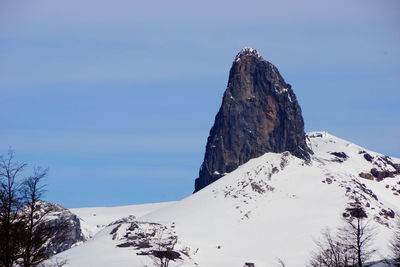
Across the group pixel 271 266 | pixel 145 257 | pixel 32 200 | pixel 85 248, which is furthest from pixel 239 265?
pixel 32 200

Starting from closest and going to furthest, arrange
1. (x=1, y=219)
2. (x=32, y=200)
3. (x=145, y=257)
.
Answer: (x=1, y=219)
(x=32, y=200)
(x=145, y=257)

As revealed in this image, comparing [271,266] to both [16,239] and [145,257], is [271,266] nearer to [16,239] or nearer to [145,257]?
[145,257]

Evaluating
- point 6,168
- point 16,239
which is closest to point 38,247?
point 16,239

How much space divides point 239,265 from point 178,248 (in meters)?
20.0

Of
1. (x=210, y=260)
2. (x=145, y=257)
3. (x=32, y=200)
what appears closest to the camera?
(x=32, y=200)

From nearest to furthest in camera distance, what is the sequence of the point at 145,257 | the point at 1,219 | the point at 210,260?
the point at 1,219, the point at 145,257, the point at 210,260

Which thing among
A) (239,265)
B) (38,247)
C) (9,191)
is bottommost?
(38,247)

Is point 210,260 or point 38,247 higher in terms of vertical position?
point 210,260

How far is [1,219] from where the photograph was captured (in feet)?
120

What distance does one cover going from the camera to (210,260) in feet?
640

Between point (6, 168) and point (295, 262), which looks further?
point (295, 262)

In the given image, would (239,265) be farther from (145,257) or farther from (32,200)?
(32,200)

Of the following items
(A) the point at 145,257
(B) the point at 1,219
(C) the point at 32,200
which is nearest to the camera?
(B) the point at 1,219

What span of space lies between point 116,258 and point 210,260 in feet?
87.4
